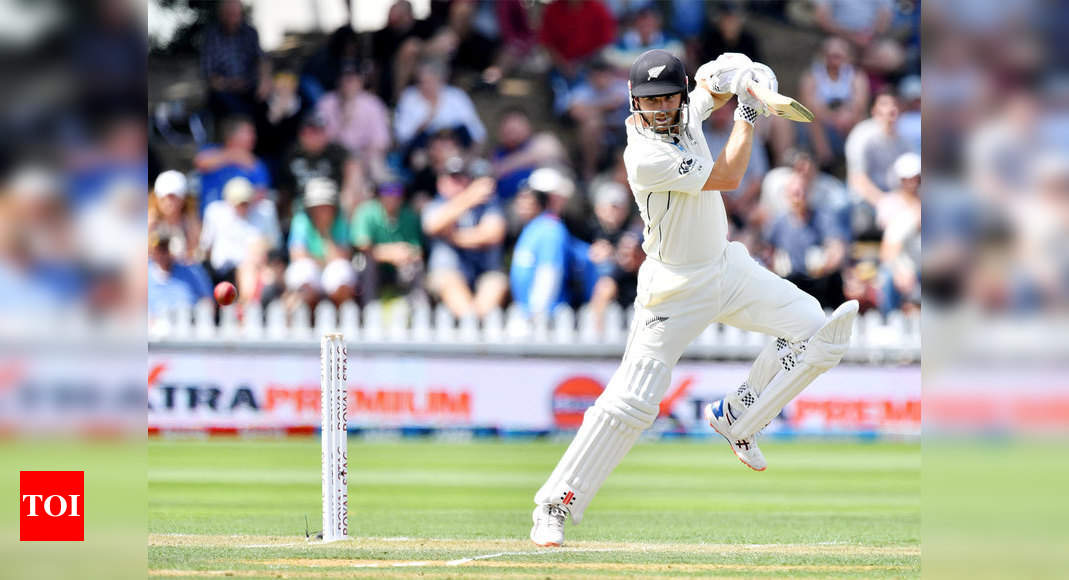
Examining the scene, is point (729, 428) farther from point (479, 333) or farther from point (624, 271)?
point (624, 271)

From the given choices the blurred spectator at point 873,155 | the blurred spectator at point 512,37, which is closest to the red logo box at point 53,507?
the blurred spectator at point 873,155

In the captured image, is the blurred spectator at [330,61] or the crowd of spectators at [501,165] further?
the blurred spectator at [330,61]

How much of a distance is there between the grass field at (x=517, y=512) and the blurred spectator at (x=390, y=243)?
2094mm

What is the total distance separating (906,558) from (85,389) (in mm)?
4415

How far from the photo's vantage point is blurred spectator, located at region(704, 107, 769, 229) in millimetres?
15266

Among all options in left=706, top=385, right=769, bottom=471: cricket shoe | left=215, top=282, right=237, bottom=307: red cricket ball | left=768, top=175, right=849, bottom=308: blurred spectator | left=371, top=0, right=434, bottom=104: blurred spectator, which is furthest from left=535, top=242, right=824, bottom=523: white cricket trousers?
left=371, top=0, right=434, bottom=104: blurred spectator

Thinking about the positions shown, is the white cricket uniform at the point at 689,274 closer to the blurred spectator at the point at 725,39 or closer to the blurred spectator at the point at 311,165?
the blurred spectator at the point at 311,165

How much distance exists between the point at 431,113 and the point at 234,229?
2.61 m

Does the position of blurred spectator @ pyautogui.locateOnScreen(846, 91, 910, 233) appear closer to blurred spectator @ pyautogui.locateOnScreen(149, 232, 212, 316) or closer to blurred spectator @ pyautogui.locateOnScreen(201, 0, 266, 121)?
blurred spectator @ pyautogui.locateOnScreen(201, 0, 266, 121)

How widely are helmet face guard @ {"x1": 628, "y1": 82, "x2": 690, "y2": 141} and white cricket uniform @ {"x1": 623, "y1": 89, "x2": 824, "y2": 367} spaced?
0.03 meters

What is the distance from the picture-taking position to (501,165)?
15.8 m

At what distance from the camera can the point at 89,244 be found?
10.7ft

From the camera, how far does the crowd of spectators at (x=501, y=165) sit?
14633 mm

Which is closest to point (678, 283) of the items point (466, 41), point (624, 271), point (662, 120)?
point (662, 120)
